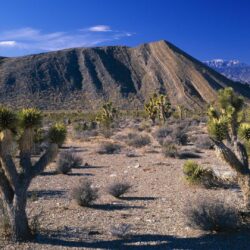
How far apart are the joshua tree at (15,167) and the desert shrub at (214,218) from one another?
3.22 m

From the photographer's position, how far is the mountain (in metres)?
105

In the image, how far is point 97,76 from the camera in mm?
119875

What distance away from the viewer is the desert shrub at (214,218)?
8797 mm

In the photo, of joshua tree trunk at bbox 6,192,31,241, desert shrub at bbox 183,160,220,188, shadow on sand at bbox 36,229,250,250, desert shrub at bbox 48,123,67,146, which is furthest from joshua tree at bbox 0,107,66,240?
desert shrub at bbox 183,160,220,188

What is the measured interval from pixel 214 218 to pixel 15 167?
410cm

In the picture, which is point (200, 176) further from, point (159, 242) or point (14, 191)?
point (14, 191)

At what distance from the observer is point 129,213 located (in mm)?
10914

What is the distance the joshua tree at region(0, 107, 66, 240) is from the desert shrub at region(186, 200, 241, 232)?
322 centimetres

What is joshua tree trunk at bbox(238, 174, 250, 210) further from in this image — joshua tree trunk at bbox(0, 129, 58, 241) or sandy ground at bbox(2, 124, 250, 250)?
joshua tree trunk at bbox(0, 129, 58, 241)

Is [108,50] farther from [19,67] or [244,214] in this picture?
[244,214]

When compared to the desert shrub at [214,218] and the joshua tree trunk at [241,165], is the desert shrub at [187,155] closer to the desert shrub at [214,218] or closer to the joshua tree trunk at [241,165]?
the joshua tree trunk at [241,165]

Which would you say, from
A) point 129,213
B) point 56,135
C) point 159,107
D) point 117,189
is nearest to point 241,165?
point 129,213

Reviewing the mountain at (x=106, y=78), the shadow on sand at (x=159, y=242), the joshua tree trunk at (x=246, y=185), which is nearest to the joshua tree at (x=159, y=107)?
the joshua tree trunk at (x=246, y=185)

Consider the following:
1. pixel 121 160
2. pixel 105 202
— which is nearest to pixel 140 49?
pixel 121 160
